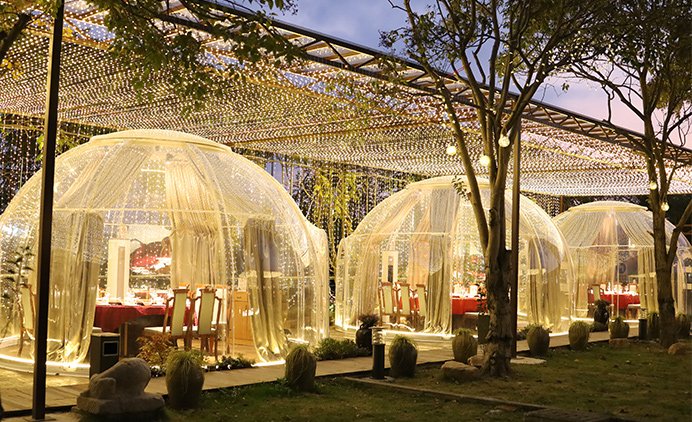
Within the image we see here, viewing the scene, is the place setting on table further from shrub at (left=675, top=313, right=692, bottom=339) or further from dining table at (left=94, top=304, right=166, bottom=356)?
shrub at (left=675, top=313, right=692, bottom=339)

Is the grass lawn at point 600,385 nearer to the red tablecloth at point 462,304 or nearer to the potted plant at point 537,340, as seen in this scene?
the potted plant at point 537,340

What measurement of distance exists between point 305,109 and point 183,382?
5.62 metres

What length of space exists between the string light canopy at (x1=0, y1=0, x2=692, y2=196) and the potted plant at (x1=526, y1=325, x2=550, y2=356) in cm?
322

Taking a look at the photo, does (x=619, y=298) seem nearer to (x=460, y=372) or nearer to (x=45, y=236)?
(x=460, y=372)

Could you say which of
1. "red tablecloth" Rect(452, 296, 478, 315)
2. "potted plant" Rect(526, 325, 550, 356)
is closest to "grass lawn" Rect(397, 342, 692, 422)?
"potted plant" Rect(526, 325, 550, 356)

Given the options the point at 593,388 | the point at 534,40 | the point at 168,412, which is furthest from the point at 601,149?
the point at 168,412

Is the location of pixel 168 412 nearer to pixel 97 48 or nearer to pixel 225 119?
pixel 97 48

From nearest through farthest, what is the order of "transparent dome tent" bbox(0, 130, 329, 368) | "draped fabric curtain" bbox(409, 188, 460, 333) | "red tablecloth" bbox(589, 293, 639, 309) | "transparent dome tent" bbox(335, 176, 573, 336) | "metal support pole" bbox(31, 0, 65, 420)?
"metal support pole" bbox(31, 0, 65, 420) < "transparent dome tent" bbox(0, 130, 329, 368) < "draped fabric curtain" bbox(409, 188, 460, 333) < "transparent dome tent" bbox(335, 176, 573, 336) < "red tablecloth" bbox(589, 293, 639, 309)

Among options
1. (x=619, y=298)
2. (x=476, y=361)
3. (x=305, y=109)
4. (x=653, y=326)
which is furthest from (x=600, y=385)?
(x=619, y=298)

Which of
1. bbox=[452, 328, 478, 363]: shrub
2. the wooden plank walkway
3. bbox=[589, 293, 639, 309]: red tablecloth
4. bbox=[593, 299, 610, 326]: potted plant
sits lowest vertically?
the wooden plank walkway

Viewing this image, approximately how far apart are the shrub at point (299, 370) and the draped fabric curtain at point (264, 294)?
77.9 inches

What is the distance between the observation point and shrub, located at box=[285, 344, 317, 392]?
858 cm

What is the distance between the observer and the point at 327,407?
793 cm

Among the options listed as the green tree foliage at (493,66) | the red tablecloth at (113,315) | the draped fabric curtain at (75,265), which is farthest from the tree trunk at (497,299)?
the draped fabric curtain at (75,265)
